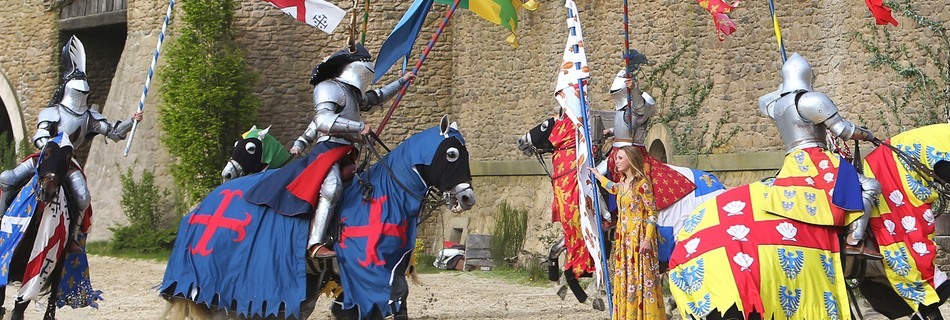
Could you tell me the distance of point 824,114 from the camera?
20.1ft

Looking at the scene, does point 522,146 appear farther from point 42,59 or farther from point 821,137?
point 42,59

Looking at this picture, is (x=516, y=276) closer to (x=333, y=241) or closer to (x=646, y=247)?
(x=333, y=241)

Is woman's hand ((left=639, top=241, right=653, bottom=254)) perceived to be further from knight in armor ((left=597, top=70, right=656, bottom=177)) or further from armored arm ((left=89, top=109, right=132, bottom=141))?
armored arm ((left=89, top=109, right=132, bottom=141))

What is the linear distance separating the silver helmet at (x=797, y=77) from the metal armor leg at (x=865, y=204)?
504 mm

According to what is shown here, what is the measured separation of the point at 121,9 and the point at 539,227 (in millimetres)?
9908

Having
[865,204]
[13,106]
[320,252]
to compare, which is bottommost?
[320,252]

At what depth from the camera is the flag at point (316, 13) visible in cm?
910

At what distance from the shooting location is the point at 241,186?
25.1ft

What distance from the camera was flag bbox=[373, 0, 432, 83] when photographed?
846 cm

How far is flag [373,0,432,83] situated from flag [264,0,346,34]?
2.42 ft

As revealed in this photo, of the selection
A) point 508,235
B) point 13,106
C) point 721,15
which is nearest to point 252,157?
point 721,15

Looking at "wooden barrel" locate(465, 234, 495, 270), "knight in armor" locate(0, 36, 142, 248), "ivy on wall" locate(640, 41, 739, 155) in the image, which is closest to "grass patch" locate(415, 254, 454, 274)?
"wooden barrel" locate(465, 234, 495, 270)

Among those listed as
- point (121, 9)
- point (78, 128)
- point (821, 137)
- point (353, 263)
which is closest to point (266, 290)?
point (353, 263)

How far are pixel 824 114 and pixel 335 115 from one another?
2.66 meters
